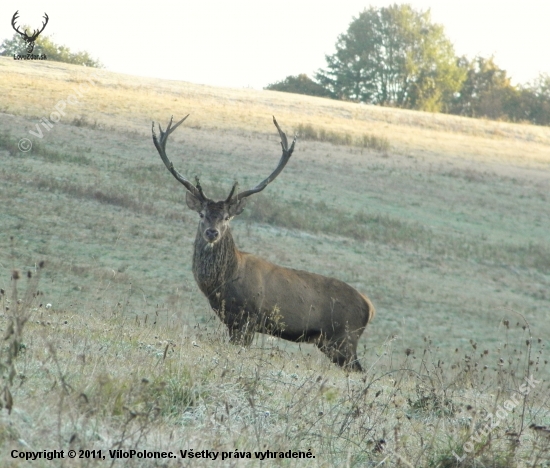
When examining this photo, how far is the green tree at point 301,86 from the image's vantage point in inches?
2889

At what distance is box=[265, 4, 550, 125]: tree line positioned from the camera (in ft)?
238

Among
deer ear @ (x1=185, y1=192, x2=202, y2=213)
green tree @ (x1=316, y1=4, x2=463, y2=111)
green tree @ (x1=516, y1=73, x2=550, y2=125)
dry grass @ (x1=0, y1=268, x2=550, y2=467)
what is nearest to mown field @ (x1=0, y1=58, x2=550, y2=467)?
dry grass @ (x1=0, y1=268, x2=550, y2=467)

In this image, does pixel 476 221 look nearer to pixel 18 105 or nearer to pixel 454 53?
pixel 18 105

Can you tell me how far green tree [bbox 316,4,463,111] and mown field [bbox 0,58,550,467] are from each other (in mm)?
26526

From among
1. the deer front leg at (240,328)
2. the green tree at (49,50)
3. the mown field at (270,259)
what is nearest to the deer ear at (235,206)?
the deer front leg at (240,328)

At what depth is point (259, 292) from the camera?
10.5 m

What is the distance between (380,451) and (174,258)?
488 inches

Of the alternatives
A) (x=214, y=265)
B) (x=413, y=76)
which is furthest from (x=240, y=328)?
(x=413, y=76)

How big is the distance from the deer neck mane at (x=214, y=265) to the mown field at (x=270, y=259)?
609mm

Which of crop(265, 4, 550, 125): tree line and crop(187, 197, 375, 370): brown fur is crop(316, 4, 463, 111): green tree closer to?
crop(265, 4, 550, 125): tree line

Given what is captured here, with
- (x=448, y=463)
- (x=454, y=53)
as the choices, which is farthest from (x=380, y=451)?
(x=454, y=53)

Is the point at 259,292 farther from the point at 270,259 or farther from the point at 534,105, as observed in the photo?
the point at 534,105

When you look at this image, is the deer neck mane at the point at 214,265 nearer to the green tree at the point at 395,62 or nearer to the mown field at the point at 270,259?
the mown field at the point at 270,259

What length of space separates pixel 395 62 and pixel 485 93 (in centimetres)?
861
